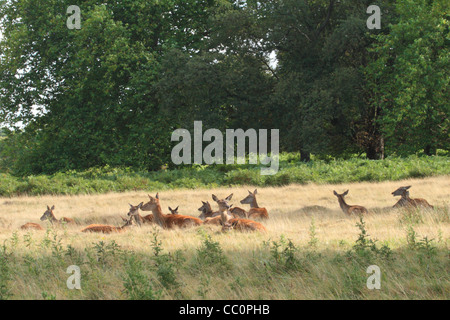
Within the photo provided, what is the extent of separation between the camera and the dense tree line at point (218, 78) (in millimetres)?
27328

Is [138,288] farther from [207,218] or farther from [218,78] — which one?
[218,78]

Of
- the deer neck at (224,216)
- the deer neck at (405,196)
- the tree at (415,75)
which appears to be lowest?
the deer neck at (224,216)

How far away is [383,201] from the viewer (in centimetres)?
1596

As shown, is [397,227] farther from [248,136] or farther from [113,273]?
[248,136]

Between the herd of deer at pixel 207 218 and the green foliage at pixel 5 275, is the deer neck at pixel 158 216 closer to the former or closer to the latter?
the herd of deer at pixel 207 218

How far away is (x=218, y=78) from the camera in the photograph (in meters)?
27.7

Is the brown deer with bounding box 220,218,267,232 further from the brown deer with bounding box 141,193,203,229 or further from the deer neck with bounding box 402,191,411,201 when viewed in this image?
the deer neck with bounding box 402,191,411,201

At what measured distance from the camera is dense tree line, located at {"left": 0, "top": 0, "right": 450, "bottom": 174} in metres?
27.3
